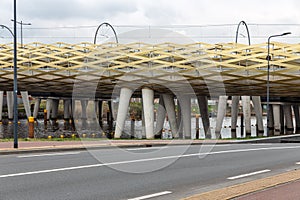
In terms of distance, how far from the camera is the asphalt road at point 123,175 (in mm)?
8477

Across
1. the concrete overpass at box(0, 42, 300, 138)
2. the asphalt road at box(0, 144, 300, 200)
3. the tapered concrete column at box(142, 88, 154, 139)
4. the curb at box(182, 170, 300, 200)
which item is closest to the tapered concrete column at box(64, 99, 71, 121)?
the concrete overpass at box(0, 42, 300, 138)

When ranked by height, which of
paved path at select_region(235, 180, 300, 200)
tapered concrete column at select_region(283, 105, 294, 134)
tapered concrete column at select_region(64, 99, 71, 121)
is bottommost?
paved path at select_region(235, 180, 300, 200)

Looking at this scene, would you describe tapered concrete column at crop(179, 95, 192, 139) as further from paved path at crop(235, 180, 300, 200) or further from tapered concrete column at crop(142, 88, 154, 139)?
paved path at crop(235, 180, 300, 200)

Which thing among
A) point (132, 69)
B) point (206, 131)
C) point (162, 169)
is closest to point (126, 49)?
point (132, 69)

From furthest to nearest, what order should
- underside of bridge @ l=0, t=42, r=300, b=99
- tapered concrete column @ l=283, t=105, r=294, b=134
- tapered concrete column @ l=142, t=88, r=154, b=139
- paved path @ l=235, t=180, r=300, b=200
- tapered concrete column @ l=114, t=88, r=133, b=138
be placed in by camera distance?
tapered concrete column @ l=283, t=105, r=294, b=134 < tapered concrete column @ l=142, t=88, r=154, b=139 < tapered concrete column @ l=114, t=88, r=133, b=138 < underside of bridge @ l=0, t=42, r=300, b=99 < paved path @ l=235, t=180, r=300, b=200

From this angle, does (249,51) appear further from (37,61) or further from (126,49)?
(37,61)

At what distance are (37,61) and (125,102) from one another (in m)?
9.42

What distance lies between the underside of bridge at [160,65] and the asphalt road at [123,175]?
67.0 feet

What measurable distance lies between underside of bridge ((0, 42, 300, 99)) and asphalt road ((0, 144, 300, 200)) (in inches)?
804

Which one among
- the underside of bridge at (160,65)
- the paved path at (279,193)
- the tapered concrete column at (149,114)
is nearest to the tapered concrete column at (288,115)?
the underside of bridge at (160,65)

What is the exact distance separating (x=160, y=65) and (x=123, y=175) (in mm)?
26005

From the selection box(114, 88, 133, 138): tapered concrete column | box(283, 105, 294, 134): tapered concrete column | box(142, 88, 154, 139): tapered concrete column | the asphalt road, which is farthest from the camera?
box(283, 105, 294, 134): tapered concrete column

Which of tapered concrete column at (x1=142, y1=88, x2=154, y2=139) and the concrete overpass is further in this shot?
tapered concrete column at (x1=142, y1=88, x2=154, y2=139)

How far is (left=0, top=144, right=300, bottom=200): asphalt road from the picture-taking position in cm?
848
